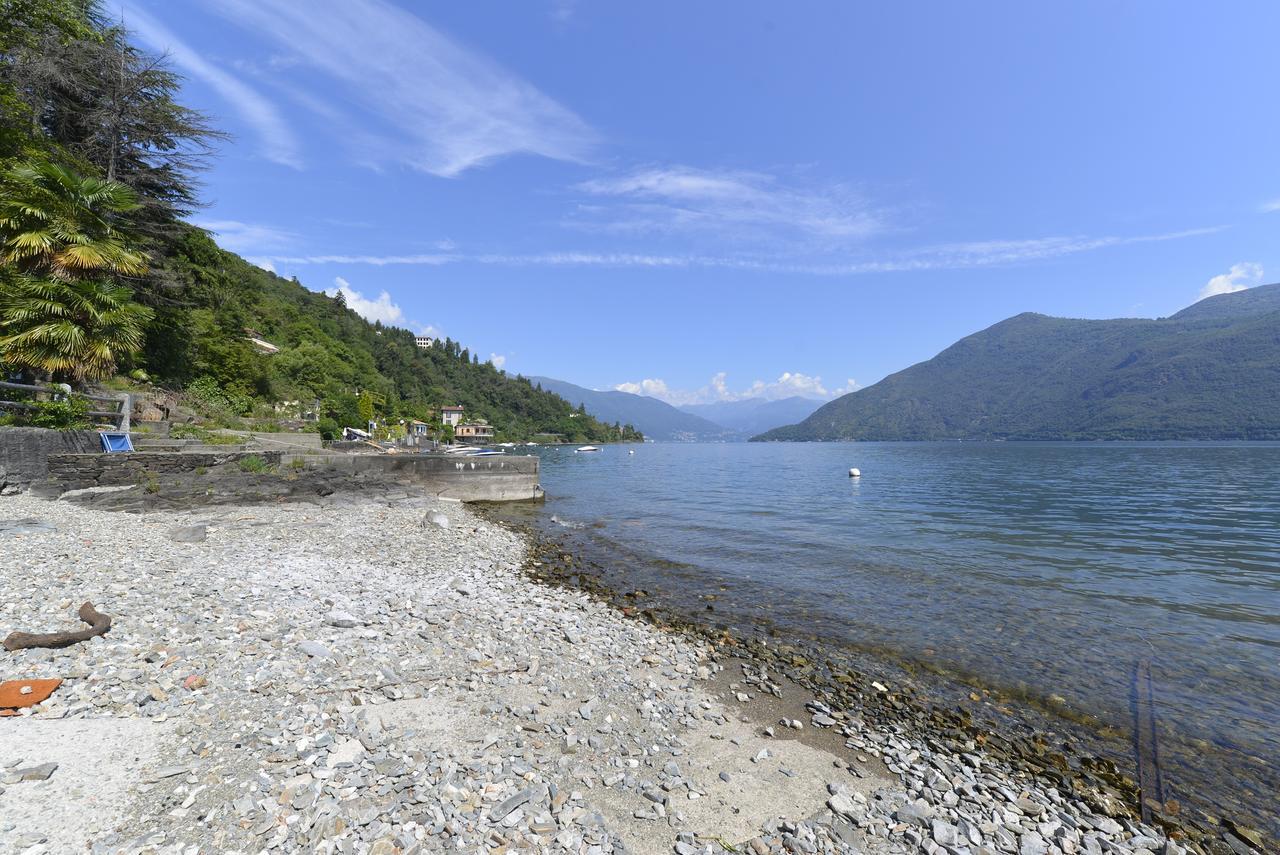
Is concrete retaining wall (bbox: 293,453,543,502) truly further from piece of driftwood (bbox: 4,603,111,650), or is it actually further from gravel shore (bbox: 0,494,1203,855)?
piece of driftwood (bbox: 4,603,111,650)

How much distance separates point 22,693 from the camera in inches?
192

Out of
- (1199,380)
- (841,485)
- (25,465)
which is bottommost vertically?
(841,485)

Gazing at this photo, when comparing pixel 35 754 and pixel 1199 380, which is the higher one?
pixel 1199 380

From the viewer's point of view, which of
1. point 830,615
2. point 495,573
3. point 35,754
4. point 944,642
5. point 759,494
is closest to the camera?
point 35,754

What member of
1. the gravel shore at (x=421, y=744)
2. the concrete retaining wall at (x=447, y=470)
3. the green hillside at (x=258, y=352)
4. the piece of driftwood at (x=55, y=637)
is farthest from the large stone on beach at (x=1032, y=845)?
the green hillside at (x=258, y=352)

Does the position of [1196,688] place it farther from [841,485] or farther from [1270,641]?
[841,485]

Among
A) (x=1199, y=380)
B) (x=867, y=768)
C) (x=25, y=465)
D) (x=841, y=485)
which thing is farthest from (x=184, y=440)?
(x=1199, y=380)

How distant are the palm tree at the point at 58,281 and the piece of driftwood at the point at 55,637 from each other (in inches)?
592

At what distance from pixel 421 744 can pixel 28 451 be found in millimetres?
17071

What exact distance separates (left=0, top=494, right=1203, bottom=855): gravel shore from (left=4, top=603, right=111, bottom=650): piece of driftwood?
4.9 inches

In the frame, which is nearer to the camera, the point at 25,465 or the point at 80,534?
the point at 80,534

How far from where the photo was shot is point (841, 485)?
4556 centimetres

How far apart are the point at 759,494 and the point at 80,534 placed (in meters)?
34.0

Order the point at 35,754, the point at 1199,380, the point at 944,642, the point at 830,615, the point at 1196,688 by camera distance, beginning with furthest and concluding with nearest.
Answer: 1. the point at 1199,380
2. the point at 830,615
3. the point at 944,642
4. the point at 1196,688
5. the point at 35,754
